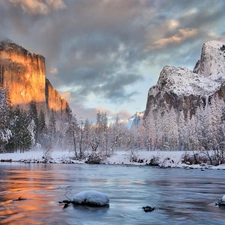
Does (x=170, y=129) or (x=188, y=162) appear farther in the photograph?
(x=170, y=129)

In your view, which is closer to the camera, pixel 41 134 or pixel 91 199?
pixel 91 199

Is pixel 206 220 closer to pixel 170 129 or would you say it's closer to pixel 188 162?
pixel 188 162

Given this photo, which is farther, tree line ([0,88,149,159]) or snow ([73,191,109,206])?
tree line ([0,88,149,159])

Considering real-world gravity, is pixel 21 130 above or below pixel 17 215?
above

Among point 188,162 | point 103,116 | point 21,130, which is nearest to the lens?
point 188,162

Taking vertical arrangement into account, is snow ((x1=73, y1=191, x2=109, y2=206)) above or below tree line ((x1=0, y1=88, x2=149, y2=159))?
below

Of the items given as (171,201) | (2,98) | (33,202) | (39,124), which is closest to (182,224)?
(171,201)

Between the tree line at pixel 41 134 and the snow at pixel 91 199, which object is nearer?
the snow at pixel 91 199

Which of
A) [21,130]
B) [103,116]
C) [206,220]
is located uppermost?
→ [103,116]

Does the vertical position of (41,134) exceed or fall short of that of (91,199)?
it exceeds it

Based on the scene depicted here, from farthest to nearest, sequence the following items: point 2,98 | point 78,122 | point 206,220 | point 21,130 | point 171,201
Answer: point 21,130, point 78,122, point 2,98, point 171,201, point 206,220

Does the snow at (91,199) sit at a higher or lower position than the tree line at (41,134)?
lower

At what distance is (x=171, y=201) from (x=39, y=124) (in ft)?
333

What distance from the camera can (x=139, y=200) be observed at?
47.1 ft
